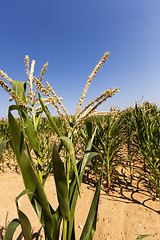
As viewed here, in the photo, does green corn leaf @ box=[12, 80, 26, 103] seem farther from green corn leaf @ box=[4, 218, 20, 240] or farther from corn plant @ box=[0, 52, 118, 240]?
green corn leaf @ box=[4, 218, 20, 240]

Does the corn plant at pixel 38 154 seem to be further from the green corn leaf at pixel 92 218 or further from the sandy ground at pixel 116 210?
the sandy ground at pixel 116 210

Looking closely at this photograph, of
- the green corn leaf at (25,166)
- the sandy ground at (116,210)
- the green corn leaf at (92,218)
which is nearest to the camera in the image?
the green corn leaf at (25,166)

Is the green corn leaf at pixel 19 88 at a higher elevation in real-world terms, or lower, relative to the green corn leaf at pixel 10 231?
higher

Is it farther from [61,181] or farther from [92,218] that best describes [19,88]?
[92,218]

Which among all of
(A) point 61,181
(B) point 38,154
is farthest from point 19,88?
(A) point 61,181

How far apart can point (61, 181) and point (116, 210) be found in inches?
69.1

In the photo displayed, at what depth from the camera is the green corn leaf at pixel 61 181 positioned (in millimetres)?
507

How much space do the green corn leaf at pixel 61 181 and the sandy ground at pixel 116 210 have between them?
4.35 feet

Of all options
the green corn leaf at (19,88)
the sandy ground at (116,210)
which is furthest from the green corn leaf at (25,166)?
the sandy ground at (116,210)

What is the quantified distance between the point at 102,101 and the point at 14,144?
16.6 inches

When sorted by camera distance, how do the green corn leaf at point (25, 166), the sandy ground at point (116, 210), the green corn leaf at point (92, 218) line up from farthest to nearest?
1. the sandy ground at point (116, 210)
2. the green corn leaf at point (92, 218)
3. the green corn leaf at point (25, 166)

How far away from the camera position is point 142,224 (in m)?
1.52

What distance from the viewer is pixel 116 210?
1770 millimetres

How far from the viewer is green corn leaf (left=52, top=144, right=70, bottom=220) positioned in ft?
1.66
